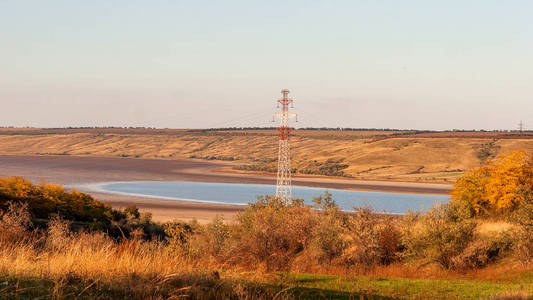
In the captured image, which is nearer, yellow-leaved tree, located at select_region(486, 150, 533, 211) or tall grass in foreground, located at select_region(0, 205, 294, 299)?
tall grass in foreground, located at select_region(0, 205, 294, 299)

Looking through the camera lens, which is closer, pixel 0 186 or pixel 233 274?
pixel 233 274

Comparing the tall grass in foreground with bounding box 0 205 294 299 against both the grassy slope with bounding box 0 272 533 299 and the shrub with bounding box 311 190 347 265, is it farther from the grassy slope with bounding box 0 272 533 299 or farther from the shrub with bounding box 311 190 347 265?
the shrub with bounding box 311 190 347 265

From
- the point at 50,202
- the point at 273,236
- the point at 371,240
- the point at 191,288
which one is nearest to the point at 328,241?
the point at 371,240

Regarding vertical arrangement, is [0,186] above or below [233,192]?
above

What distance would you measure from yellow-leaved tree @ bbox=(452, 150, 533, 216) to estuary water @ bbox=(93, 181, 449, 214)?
26.1 m

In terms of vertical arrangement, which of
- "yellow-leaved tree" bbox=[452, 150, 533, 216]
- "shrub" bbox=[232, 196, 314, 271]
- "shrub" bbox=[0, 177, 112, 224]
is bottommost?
"shrub" bbox=[0, 177, 112, 224]

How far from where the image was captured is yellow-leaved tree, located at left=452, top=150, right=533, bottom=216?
2970 centimetres

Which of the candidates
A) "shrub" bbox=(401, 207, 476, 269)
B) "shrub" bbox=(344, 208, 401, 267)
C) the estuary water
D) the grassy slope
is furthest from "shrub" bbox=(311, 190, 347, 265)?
the estuary water

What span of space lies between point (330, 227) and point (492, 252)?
20.7ft

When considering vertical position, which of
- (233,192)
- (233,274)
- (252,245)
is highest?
(233,274)

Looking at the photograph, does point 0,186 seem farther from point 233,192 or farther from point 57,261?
point 233,192

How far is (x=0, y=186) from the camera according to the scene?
1547 inches

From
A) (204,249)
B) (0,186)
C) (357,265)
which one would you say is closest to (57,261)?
(204,249)

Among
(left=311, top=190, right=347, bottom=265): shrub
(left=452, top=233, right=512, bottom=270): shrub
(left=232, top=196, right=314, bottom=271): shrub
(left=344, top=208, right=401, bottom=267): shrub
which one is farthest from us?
(left=311, top=190, right=347, bottom=265): shrub
